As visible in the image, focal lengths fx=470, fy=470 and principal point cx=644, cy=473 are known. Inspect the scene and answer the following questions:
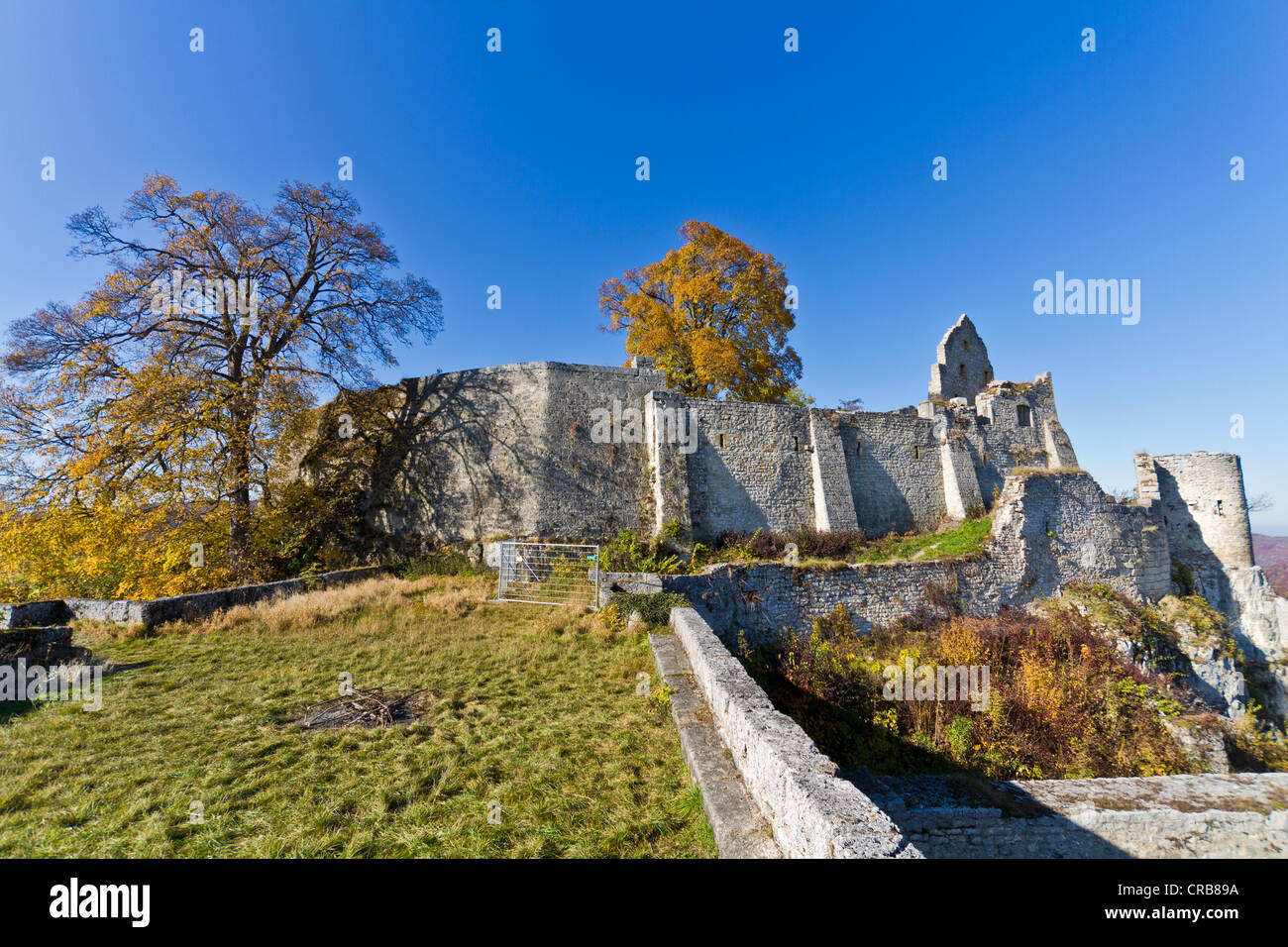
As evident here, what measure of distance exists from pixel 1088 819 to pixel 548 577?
9.66 m

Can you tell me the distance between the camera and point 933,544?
15047mm

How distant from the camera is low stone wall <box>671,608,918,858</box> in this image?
7.55 ft

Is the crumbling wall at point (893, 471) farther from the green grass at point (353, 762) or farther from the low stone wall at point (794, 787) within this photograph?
the low stone wall at point (794, 787)

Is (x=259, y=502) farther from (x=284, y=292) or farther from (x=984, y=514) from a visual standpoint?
(x=984, y=514)

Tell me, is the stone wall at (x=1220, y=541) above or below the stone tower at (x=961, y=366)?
below

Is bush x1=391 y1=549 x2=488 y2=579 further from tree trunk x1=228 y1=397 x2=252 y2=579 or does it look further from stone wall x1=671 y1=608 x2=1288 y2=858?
stone wall x1=671 y1=608 x2=1288 y2=858

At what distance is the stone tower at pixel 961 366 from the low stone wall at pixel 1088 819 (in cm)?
1817

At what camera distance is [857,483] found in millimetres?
16766

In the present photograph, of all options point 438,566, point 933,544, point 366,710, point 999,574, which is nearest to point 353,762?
point 366,710

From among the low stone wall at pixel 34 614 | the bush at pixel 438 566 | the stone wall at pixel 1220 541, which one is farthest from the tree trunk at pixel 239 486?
the stone wall at pixel 1220 541

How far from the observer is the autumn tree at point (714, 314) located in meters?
20.6

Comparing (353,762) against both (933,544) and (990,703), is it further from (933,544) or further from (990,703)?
(933,544)
